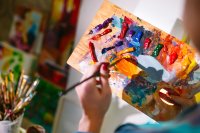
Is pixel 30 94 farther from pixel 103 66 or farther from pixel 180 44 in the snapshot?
pixel 180 44

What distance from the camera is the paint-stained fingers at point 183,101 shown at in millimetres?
818

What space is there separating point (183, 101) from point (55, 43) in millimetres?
568

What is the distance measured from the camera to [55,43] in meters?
1.21

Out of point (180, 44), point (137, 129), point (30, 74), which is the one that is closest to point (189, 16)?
point (137, 129)

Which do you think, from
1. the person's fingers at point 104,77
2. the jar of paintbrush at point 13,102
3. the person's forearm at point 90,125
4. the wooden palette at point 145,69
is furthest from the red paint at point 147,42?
the jar of paintbrush at point 13,102

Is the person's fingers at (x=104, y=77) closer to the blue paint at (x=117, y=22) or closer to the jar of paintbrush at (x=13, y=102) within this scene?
the blue paint at (x=117, y=22)

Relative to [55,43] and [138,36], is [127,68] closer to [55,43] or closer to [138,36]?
[138,36]

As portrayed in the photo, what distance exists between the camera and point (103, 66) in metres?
0.77

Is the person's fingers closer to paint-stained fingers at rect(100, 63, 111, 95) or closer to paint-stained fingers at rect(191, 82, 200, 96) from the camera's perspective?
paint-stained fingers at rect(100, 63, 111, 95)

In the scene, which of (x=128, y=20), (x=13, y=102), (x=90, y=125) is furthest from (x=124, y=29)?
(x=13, y=102)

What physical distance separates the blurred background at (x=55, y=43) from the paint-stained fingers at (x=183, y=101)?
0.36 ft

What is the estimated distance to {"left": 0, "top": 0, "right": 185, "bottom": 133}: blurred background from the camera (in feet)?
2.94

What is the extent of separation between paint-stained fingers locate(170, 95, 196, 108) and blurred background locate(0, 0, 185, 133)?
109mm

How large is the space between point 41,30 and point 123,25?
1.71 feet
